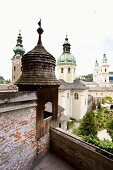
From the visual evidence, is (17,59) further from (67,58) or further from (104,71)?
(104,71)

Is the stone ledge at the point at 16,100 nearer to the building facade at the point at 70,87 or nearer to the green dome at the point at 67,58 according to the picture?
the building facade at the point at 70,87

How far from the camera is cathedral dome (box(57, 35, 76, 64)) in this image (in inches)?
1366

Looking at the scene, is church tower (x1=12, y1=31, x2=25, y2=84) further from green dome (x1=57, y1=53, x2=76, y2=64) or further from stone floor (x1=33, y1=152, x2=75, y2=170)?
stone floor (x1=33, y1=152, x2=75, y2=170)

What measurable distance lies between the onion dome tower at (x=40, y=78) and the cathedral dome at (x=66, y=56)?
89.5 ft

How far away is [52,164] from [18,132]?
257 cm

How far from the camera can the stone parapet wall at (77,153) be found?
219 inches

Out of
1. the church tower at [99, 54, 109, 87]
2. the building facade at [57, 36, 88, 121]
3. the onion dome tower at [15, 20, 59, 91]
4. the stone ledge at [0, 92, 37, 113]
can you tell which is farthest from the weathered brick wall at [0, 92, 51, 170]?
the church tower at [99, 54, 109, 87]

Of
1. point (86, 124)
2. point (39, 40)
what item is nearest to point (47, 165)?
point (39, 40)

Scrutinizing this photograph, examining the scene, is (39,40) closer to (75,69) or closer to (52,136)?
(52,136)

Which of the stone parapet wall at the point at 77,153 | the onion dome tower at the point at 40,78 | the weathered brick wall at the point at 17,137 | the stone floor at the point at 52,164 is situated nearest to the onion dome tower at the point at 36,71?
the onion dome tower at the point at 40,78

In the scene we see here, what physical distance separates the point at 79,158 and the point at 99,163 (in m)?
1.01

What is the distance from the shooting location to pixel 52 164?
6770mm

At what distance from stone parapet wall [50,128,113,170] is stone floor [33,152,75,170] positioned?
209 millimetres

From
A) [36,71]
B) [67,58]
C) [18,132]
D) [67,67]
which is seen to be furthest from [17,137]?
[67,58]
